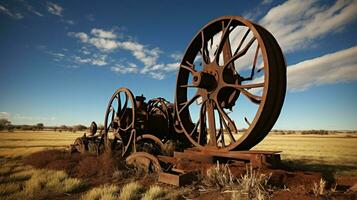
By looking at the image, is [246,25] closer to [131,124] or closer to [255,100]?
[255,100]

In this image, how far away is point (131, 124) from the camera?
9.37 m

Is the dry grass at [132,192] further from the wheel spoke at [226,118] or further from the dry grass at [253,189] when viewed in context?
the wheel spoke at [226,118]

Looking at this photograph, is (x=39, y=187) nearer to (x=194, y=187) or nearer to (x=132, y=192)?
(x=132, y=192)

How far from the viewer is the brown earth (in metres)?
3.95

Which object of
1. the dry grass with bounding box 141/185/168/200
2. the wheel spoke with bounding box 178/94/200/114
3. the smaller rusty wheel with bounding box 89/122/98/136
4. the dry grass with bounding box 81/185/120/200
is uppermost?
the wheel spoke with bounding box 178/94/200/114

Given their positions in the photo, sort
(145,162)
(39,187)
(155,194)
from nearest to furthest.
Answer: (155,194) → (39,187) → (145,162)

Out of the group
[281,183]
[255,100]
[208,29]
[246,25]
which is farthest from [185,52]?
[281,183]

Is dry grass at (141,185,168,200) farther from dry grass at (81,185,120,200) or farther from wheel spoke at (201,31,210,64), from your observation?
wheel spoke at (201,31,210,64)

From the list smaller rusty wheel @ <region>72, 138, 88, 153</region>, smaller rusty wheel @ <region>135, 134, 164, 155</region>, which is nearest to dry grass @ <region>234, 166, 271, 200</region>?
smaller rusty wheel @ <region>135, 134, 164, 155</region>

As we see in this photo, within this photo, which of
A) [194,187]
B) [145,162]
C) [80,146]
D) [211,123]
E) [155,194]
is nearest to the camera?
[155,194]

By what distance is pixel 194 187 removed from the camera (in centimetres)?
518

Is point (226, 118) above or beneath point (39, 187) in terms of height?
above

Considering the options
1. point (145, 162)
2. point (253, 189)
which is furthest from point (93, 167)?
point (253, 189)

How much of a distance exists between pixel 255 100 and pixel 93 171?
5313 millimetres
